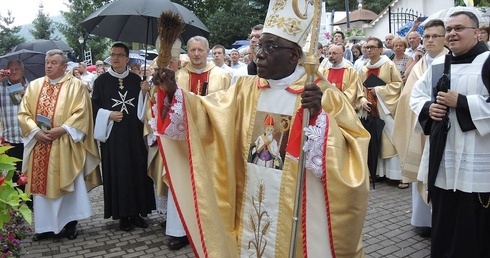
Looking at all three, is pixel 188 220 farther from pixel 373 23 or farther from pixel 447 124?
pixel 373 23

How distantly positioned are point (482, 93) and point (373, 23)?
2534 centimetres

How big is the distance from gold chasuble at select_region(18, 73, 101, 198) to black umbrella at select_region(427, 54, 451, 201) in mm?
3734

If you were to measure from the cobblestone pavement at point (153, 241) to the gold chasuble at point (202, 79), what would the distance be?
1729mm

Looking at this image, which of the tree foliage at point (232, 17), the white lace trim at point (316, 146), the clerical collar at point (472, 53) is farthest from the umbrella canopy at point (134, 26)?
the tree foliage at point (232, 17)

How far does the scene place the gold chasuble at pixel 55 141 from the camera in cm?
548

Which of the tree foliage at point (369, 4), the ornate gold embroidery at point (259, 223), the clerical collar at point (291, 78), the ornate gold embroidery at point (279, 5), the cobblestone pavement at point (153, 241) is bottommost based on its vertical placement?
the cobblestone pavement at point (153, 241)

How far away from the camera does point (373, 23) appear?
2777 centimetres

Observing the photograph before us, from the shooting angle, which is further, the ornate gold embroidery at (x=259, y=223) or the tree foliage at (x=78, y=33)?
the tree foliage at (x=78, y=33)

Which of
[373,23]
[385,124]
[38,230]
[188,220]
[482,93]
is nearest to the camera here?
[188,220]

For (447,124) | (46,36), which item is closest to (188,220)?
(447,124)

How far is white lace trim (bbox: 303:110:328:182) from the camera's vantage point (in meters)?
2.74

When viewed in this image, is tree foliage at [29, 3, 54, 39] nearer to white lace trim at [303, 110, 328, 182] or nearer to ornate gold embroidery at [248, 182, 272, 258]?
ornate gold embroidery at [248, 182, 272, 258]

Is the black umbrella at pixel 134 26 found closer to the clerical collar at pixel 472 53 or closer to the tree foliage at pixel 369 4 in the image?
the clerical collar at pixel 472 53

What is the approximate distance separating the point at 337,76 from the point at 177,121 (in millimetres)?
4769
